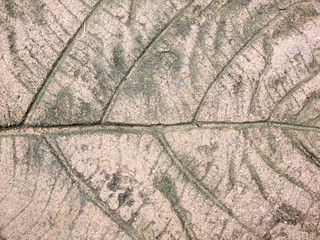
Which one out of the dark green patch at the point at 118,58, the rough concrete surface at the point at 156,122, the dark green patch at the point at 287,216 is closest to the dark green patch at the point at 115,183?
the rough concrete surface at the point at 156,122

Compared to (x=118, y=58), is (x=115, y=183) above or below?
below

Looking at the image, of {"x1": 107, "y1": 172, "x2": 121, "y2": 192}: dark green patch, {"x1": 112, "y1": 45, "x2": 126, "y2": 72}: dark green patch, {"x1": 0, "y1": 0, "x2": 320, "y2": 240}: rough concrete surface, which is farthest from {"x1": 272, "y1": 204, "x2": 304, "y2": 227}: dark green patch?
{"x1": 112, "y1": 45, "x2": 126, "y2": 72}: dark green patch

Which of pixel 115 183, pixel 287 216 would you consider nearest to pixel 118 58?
pixel 115 183

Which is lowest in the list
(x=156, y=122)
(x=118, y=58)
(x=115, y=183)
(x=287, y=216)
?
(x=287, y=216)

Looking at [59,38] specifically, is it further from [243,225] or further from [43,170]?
[243,225]

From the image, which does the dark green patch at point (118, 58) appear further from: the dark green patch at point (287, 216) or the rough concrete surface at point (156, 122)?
the dark green patch at point (287, 216)

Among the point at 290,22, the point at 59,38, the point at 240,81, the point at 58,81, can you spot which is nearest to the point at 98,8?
the point at 59,38

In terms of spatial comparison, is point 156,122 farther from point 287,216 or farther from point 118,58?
point 287,216

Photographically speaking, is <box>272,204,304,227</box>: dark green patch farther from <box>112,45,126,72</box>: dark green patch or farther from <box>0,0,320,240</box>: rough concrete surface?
<box>112,45,126,72</box>: dark green patch
